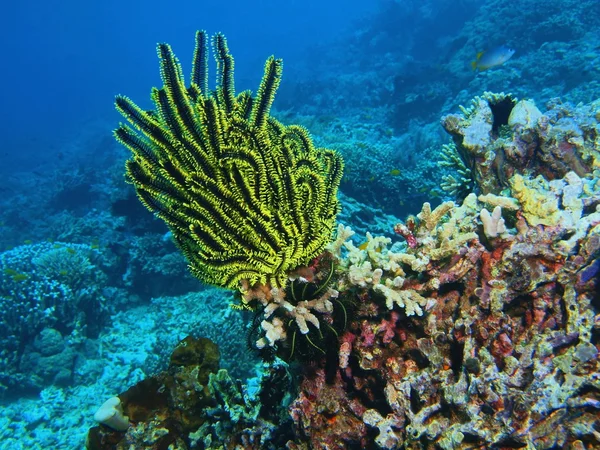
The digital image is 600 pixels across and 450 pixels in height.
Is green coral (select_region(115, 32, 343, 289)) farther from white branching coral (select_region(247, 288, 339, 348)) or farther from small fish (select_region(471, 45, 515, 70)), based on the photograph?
small fish (select_region(471, 45, 515, 70))

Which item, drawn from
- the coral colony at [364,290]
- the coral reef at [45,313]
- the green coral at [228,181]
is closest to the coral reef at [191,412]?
the coral colony at [364,290]

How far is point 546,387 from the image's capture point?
2.46m

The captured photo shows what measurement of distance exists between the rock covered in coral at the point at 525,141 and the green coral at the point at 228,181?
2663 mm

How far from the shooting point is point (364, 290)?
10.4 feet

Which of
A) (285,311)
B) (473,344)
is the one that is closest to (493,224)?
(473,344)

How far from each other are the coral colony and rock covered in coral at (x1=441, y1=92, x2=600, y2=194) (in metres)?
0.85

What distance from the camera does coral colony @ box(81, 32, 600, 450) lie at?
2549 millimetres

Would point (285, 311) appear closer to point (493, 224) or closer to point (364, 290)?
point (364, 290)

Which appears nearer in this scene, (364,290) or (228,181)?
(228,181)

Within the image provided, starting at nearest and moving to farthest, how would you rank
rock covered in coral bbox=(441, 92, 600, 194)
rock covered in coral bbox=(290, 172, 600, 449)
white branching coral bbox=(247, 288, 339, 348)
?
rock covered in coral bbox=(290, 172, 600, 449)
white branching coral bbox=(247, 288, 339, 348)
rock covered in coral bbox=(441, 92, 600, 194)

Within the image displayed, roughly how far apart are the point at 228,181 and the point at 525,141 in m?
3.97

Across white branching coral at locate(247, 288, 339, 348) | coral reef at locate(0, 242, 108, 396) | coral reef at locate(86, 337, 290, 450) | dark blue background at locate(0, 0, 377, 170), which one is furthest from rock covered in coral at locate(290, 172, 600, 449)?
dark blue background at locate(0, 0, 377, 170)

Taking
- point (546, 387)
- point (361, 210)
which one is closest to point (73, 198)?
point (361, 210)

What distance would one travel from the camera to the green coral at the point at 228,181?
2592 mm
